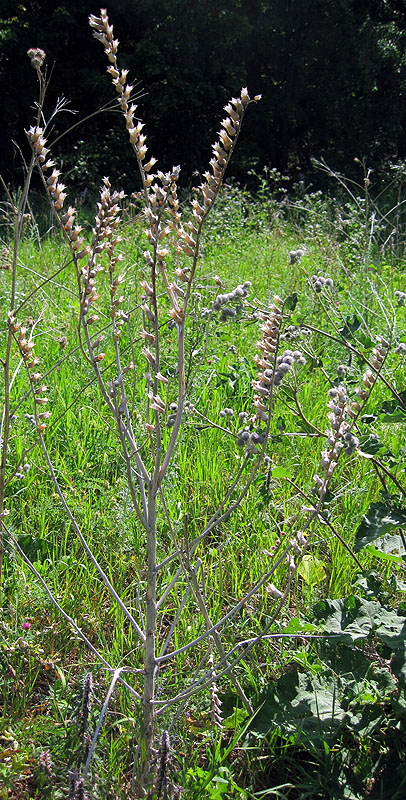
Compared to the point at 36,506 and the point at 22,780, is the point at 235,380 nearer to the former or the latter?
the point at 36,506

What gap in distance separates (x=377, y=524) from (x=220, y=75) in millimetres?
14541

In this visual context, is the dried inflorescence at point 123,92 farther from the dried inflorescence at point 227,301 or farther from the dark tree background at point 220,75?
the dark tree background at point 220,75

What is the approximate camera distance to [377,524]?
146 cm

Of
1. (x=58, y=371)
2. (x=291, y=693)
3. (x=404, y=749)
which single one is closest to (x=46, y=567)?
(x=291, y=693)

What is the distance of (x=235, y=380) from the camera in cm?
320

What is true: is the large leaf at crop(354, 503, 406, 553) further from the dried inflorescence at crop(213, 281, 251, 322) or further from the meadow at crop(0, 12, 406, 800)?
the dried inflorescence at crop(213, 281, 251, 322)

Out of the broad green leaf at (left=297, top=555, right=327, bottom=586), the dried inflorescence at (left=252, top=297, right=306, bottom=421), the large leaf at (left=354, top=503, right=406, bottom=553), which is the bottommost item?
the broad green leaf at (left=297, top=555, right=327, bottom=586)

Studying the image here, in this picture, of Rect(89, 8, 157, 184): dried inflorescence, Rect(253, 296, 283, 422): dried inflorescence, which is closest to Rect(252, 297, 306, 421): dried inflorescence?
Rect(253, 296, 283, 422): dried inflorescence

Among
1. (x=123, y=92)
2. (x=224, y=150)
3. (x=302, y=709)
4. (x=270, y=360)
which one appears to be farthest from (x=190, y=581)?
(x=123, y=92)

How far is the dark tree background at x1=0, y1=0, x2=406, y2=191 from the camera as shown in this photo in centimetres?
1262

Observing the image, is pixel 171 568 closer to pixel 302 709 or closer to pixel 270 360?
pixel 302 709

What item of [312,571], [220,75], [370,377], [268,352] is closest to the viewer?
[268,352]

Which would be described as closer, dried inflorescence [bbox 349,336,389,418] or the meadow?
the meadow

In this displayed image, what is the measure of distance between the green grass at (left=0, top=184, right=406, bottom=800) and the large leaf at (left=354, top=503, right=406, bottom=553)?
190 mm
